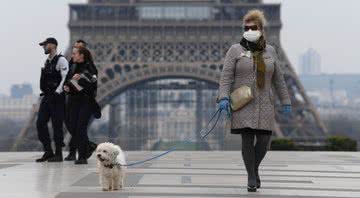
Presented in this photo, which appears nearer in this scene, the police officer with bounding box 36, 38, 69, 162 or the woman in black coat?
the woman in black coat

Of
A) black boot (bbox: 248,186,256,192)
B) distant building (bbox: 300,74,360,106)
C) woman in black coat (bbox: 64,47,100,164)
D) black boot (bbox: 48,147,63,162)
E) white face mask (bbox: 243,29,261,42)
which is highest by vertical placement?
white face mask (bbox: 243,29,261,42)

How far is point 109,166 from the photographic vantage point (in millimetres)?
8117

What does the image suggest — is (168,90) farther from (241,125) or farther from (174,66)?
(241,125)

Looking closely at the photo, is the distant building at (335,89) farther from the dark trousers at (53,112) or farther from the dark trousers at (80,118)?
the dark trousers at (80,118)

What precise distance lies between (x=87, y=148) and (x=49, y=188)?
164 inches

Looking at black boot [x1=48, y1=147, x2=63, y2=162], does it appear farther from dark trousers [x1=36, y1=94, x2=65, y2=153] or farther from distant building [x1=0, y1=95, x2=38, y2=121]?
distant building [x1=0, y1=95, x2=38, y2=121]

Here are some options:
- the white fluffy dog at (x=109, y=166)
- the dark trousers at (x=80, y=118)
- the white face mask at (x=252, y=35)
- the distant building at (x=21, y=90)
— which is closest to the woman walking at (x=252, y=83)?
the white face mask at (x=252, y=35)

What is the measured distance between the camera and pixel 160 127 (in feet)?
255

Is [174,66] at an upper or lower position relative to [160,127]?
upper

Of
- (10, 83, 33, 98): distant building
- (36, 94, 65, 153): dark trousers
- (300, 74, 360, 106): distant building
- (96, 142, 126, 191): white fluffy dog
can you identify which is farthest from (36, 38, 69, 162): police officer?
(300, 74, 360, 106): distant building

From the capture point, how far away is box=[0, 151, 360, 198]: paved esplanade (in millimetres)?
7926

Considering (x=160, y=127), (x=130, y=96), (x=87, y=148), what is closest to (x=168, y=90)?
(x=130, y=96)

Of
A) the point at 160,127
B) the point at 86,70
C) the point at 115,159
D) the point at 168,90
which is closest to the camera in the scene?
the point at 115,159

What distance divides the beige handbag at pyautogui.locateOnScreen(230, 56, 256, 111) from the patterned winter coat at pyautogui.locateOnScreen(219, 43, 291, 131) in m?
0.05
